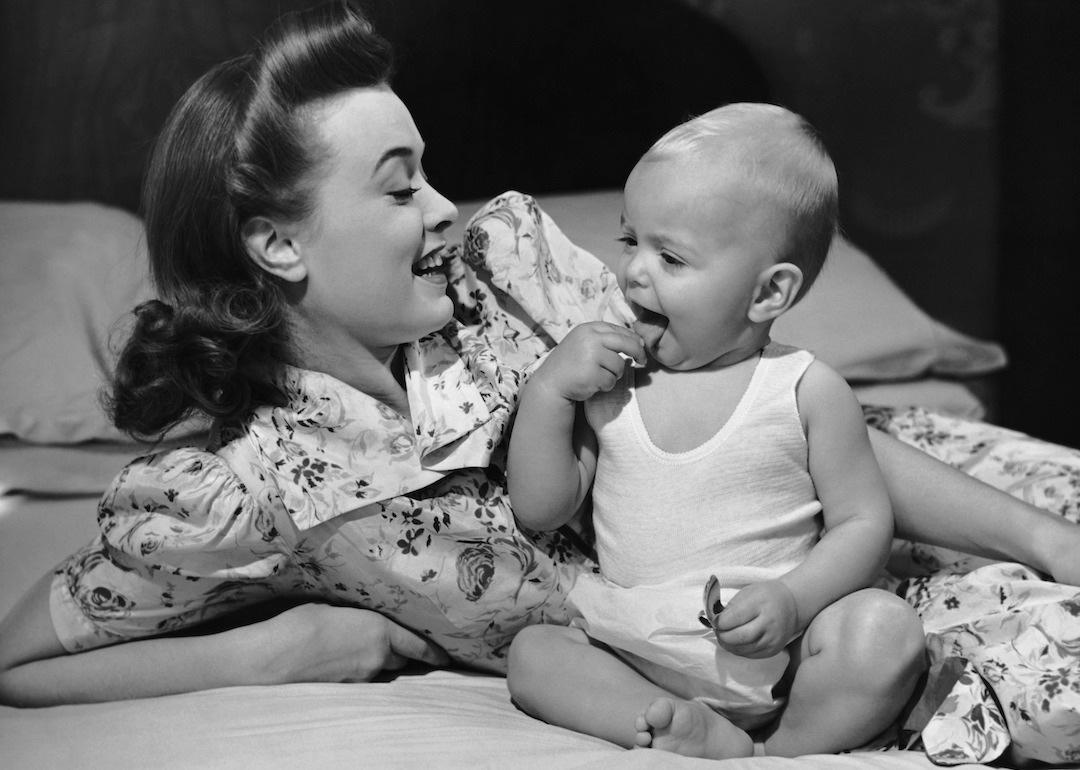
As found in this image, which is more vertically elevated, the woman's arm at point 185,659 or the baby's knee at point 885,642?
the baby's knee at point 885,642

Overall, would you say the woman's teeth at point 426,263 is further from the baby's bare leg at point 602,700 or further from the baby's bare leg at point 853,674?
the baby's bare leg at point 853,674

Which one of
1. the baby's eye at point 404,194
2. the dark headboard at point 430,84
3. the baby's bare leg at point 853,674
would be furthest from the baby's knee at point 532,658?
the dark headboard at point 430,84

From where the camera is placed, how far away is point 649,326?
3.49 ft

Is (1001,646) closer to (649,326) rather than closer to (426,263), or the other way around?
(649,326)

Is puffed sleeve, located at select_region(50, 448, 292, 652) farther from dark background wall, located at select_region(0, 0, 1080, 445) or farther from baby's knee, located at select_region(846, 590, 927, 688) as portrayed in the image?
dark background wall, located at select_region(0, 0, 1080, 445)

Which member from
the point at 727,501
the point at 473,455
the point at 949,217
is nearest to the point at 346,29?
the point at 473,455

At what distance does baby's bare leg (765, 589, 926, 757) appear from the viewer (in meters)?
0.94

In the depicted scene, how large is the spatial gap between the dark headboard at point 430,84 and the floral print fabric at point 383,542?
853 mm

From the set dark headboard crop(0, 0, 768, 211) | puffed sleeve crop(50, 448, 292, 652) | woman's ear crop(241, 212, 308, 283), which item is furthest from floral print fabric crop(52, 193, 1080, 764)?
dark headboard crop(0, 0, 768, 211)

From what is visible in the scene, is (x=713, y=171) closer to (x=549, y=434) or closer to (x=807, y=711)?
(x=549, y=434)

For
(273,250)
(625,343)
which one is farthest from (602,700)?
(273,250)

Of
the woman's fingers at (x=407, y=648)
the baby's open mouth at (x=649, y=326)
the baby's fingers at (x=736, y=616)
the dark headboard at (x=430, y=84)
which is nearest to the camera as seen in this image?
the baby's fingers at (x=736, y=616)

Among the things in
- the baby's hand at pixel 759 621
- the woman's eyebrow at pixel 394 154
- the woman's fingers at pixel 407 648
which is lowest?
the woman's fingers at pixel 407 648

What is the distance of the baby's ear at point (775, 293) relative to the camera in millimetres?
1022
